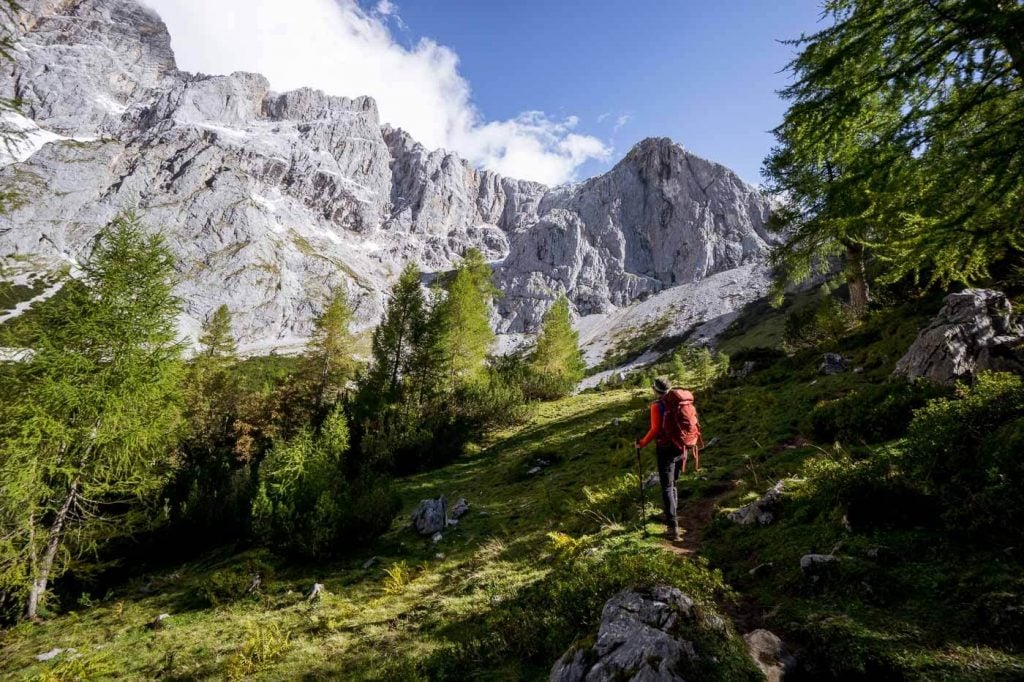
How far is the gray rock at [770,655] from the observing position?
361 cm

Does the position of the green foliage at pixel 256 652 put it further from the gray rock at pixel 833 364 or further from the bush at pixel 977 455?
the gray rock at pixel 833 364

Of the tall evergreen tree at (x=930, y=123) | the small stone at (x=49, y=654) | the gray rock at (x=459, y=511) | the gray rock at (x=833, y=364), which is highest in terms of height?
the tall evergreen tree at (x=930, y=123)

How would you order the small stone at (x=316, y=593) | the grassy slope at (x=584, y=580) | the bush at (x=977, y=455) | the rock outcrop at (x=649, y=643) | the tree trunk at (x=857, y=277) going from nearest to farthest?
the rock outcrop at (x=649, y=643) → the grassy slope at (x=584, y=580) → the bush at (x=977, y=455) → the small stone at (x=316, y=593) → the tree trunk at (x=857, y=277)

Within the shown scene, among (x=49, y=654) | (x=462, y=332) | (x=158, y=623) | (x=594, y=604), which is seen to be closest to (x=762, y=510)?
(x=594, y=604)

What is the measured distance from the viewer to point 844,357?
14102 millimetres

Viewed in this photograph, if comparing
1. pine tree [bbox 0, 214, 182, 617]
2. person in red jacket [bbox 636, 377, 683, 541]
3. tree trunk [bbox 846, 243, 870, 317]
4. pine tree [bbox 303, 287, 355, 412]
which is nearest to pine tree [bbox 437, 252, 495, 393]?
pine tree [bbox 303, 287, 355, 412]

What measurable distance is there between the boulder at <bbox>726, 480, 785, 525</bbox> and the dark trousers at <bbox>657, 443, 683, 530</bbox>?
1.01 metres

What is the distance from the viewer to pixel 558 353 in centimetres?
4084

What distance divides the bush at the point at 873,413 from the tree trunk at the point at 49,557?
57.8 feet

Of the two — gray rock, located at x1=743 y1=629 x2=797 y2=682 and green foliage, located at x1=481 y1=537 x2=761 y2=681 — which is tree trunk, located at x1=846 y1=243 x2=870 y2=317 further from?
gray rock, located at x1=743 y1=629 x2=797 y2=682

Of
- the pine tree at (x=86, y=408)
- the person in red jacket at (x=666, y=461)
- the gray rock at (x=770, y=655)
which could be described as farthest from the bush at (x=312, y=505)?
the gray rock at (x=770, y=655)

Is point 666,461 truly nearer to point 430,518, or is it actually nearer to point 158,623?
point 430,518

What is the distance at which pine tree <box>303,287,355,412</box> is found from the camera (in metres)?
26.8

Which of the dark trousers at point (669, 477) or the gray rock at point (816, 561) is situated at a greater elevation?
the dark trousers at point (669, 477)
